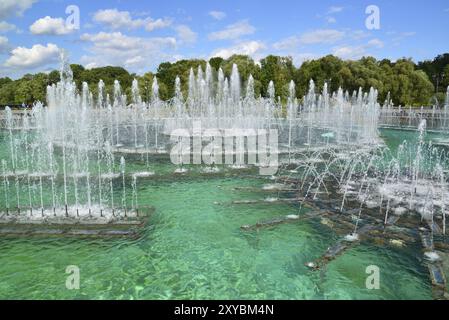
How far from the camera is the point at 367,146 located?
78.9 feet

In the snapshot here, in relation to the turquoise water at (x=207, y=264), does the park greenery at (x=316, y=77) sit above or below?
above

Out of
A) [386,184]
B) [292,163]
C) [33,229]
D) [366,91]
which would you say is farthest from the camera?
[366,91]

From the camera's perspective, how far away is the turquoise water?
6.65m

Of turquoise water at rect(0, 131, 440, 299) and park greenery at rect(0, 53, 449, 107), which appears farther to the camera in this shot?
park greenery at rect(0, 53, 449, 107)

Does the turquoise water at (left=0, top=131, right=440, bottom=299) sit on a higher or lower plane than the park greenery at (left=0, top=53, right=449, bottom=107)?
lower

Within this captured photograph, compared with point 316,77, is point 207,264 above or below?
below

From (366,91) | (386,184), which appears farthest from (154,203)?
(366,91)

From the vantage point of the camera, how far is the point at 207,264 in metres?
7.65

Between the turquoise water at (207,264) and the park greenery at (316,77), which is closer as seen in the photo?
the turquoise water at (207,264)

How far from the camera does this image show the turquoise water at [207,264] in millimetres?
6654

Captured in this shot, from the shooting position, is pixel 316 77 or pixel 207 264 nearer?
pixel 207 264

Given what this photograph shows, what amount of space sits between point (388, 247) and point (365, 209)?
2640 mm
